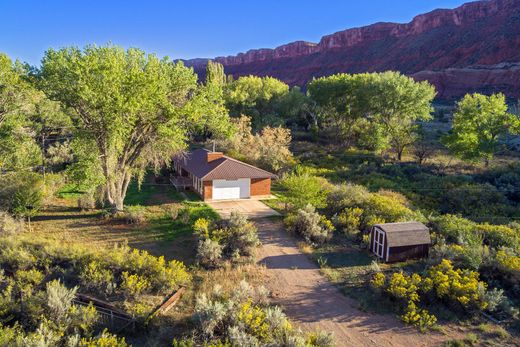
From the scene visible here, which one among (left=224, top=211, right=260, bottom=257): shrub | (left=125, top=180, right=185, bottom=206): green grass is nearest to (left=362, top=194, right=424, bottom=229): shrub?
(left=224, top=211, right=260, bottom=257): shrub

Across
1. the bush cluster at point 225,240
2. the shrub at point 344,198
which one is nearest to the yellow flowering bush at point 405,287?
the bush cluster at point 225,240

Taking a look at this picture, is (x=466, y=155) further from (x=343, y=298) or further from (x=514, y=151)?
(x=343, y=298)

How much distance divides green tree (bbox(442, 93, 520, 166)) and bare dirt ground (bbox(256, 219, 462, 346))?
25.5 metres

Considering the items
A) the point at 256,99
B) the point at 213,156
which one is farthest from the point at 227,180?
the point at 256,99

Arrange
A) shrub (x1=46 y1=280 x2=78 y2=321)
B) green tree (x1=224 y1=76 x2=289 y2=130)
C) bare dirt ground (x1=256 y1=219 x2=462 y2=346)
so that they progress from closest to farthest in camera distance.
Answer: bare dirt ground (x1=256 y1=219 x2=462 y2=346) < shrub (x1=46 y1=280 x2=78 y2=321) < green tree (x1=224 y1=76 x2=289 y2=130)

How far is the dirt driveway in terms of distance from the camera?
2383 centimetres

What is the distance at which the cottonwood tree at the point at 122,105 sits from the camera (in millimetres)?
19391

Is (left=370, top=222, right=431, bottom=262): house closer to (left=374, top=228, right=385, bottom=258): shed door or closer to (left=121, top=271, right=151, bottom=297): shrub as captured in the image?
(left=374, top=228, right=385, bottom=258): shed door

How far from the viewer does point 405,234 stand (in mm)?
17297

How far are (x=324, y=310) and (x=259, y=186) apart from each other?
51.6 ft

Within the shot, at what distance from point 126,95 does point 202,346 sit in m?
14.6

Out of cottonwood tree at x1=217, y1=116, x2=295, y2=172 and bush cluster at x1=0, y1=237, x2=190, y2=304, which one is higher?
cottonwood tree at x1=217, y1=116, x2=295, y2=172

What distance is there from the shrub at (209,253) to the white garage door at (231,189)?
10077 mm

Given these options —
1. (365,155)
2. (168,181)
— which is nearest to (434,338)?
(168,181)
